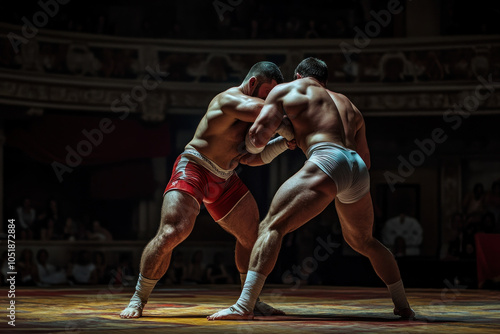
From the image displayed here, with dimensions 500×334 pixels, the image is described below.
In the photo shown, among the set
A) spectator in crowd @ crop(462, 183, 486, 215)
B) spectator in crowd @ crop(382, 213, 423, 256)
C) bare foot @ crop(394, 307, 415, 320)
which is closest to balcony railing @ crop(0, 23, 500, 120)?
spectator in crowd @ crop(462, 183, 486, 215)

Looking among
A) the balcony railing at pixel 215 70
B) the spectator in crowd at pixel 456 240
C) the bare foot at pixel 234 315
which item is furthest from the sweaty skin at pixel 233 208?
the balcony railing at pixel 215 70

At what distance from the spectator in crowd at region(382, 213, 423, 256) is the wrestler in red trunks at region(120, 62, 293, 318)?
632cm

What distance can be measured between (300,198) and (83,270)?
23.6 ft

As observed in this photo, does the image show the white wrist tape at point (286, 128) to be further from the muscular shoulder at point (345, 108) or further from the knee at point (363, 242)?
the knee at point (363, 242)

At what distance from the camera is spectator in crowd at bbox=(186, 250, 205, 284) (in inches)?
410

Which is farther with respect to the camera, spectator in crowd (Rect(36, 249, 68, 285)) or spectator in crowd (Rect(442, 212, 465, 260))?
spectator in crowd (Rect(36, 249, 68, 285))

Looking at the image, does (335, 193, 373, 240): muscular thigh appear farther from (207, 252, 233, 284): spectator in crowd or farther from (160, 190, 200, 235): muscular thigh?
(207, 252, 233, 284): spectator in crowd

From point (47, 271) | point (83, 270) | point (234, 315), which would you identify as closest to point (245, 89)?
point (234, 315)

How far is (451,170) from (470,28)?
2.41m

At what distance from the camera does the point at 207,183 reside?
14.2 feet

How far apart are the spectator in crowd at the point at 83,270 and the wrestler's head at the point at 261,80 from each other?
6.48 m

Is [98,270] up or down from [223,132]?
down

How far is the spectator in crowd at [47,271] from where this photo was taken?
9.66 metres

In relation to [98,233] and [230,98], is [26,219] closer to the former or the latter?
[98,233]
